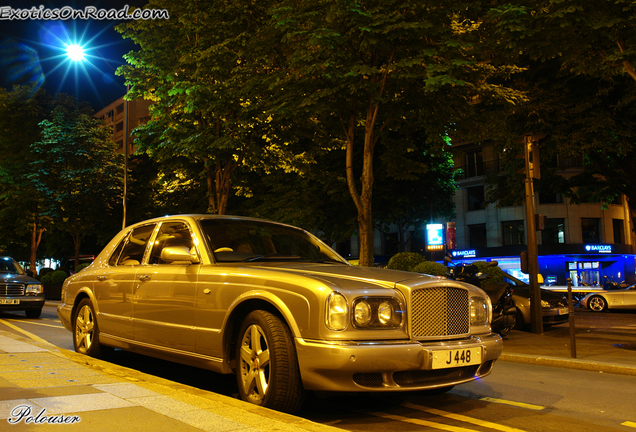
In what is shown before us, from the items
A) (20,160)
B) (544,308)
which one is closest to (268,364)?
(544,308)

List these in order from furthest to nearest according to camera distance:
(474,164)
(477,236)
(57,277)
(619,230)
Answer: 1. (474,164)
2. (477,236)
3. (619,230)
4. (57,277)

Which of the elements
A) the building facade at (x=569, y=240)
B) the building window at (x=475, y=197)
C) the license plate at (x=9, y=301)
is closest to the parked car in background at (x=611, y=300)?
the building facade at (x=569, y=240)

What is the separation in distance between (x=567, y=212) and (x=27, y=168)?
35.0m

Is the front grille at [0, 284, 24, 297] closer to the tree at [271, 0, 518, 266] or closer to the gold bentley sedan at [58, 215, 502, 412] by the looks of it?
the tree at [271, 0, 518, 266]

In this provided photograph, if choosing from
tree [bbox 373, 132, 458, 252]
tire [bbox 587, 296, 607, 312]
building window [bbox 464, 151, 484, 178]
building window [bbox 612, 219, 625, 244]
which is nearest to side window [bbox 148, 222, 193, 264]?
tree [bbox 373, 132, 458, 252]

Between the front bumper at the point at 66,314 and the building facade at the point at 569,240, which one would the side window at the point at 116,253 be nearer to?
the front bumper at the point at 66,314

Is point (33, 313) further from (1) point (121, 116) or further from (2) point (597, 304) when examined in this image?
(1) point (121, 116)

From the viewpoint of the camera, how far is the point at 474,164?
4547cm

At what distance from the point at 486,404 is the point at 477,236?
40726mm

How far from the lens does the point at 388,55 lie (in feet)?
41.2

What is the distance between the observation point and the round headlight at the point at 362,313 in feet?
13.9

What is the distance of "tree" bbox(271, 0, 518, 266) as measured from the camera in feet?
36.8

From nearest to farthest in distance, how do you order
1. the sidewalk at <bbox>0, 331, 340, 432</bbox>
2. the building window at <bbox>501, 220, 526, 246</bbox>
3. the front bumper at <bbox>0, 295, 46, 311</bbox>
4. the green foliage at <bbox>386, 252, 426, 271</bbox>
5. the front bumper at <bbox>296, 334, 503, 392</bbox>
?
the sidewalk at <bbox>0, 331, 340, 432</bbox>, the front bumper at <bbox>296, 334, 503, 392</bbox>, the green foliage at <bbox>386, 252, 426, 271</bbox>, the front bumper at <bbox>0, 295, 46, 311</bbox>, the building window at <bbox>501, 220, 526, 246</bbox>

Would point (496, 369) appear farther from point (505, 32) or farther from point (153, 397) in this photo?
point (505, 32)
